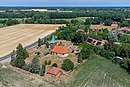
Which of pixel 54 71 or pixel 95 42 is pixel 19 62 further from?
pixel 95 42

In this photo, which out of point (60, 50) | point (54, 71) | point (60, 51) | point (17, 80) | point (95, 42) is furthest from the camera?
point (95, 42)

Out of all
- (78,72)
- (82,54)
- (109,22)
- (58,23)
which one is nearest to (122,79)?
(78,72)

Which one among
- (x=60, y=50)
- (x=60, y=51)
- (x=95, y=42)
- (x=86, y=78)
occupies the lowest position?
(x=95, y=42)

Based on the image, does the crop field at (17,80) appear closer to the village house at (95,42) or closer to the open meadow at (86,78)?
the open meadow at (86,78)

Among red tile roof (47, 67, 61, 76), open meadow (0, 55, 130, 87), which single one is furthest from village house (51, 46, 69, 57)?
red tile roof (47, 67, 61, 76)

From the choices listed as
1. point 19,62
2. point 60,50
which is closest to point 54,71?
point 19,62

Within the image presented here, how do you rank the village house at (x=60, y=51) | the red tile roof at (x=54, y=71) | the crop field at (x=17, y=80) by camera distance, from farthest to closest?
the village house at (x=60, y=51)
the red tile roof at (x=54, y=71)
the crop field at (x=17, y=80)

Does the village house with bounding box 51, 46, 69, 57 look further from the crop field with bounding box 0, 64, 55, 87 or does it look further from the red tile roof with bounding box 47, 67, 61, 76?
the crop field with bounding box 0, 64, 55, 87

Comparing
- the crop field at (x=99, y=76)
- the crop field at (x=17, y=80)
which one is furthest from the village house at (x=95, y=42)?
the crop field at (x=17, y=80)

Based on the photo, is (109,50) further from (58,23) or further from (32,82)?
(58,23)
